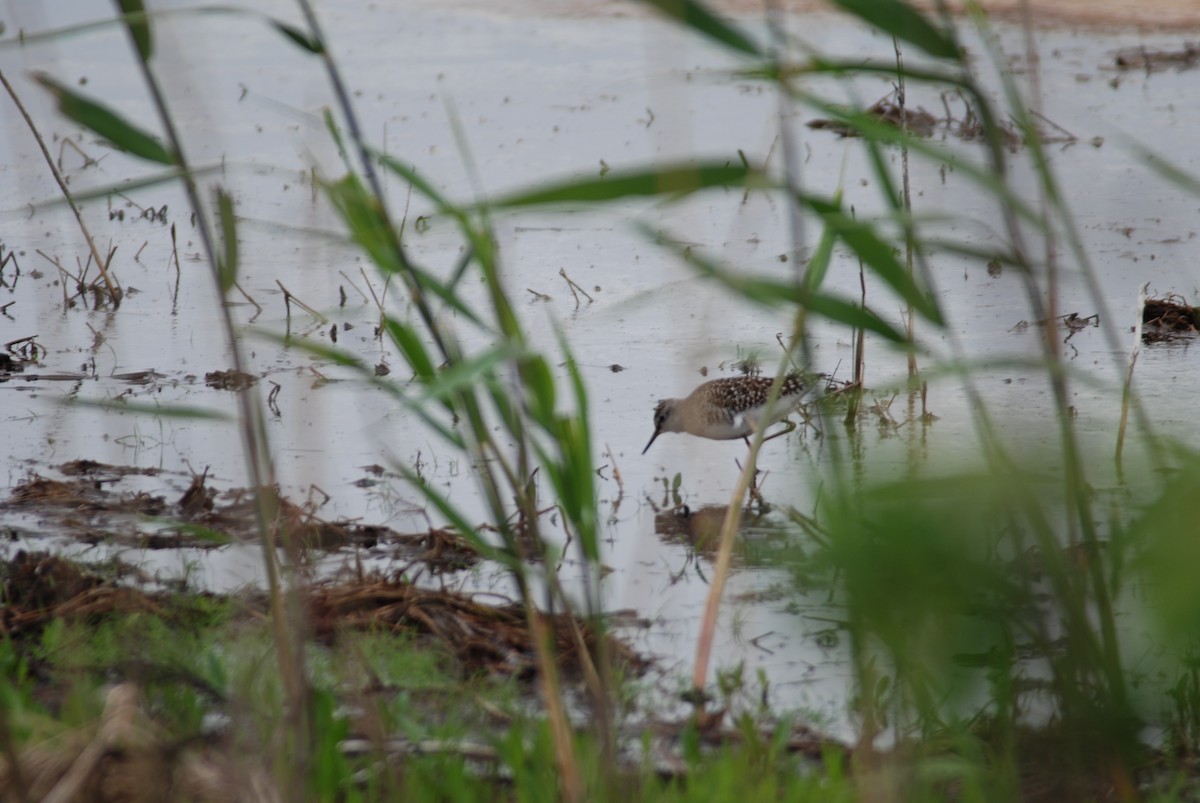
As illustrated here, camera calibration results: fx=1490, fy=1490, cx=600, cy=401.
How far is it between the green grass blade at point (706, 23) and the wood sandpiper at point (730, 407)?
3.23 metres

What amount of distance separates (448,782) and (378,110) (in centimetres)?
949

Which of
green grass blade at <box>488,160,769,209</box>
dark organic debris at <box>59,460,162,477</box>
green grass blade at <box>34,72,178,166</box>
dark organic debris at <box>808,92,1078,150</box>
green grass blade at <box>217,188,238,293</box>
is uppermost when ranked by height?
dark organic debris at <box>808,92,1078,150</box>

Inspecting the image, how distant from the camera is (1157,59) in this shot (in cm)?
1240

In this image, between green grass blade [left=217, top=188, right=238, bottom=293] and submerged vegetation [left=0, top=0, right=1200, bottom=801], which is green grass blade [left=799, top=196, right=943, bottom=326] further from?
green grass blade [left=217, top=188, right=238, bottom=293]

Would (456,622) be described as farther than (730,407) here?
No

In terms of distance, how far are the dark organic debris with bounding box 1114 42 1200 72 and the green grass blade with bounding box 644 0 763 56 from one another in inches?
439

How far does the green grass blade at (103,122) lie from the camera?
7.00ft

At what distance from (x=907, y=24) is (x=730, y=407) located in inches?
152

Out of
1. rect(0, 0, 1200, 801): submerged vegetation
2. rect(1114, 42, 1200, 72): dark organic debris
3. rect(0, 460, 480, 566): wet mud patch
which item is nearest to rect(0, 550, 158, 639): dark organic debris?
rect(0, 0, 1200, 801): submerged vegetation

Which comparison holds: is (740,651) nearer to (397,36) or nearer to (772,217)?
(772,217)

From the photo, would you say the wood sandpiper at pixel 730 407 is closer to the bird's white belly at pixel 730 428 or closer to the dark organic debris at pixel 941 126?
the bird's white belly at pixel 730 428

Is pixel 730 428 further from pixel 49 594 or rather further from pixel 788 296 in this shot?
pixel 788 296

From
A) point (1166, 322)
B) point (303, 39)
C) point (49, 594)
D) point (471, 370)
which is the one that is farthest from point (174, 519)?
point (1166, 322)

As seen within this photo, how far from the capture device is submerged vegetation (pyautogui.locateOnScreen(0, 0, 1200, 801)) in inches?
64.3
